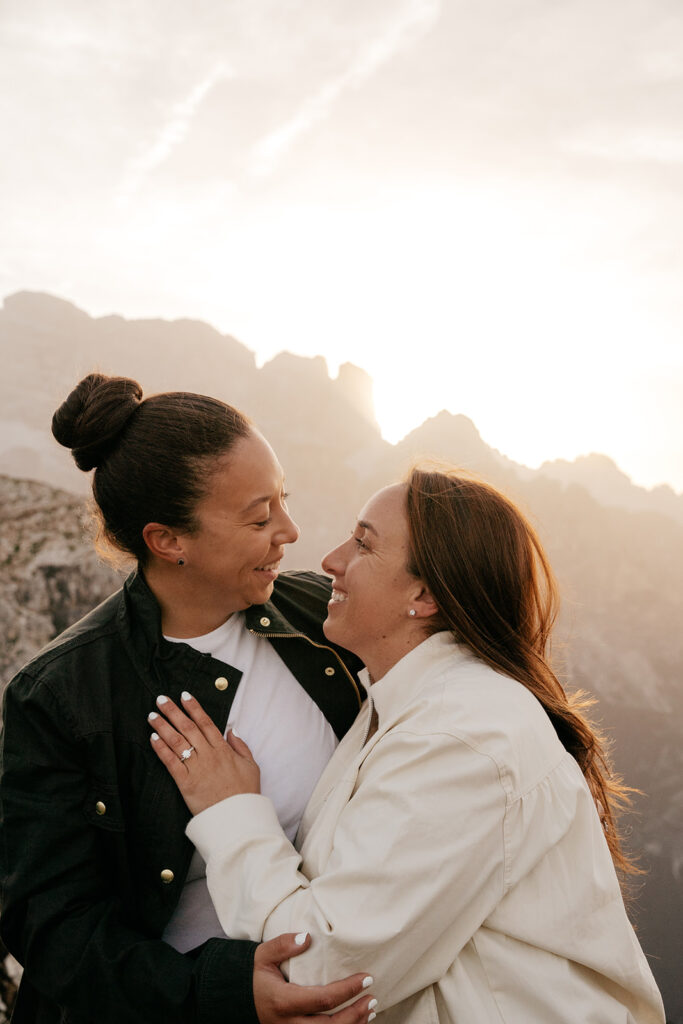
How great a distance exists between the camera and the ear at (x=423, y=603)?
2.43 meters

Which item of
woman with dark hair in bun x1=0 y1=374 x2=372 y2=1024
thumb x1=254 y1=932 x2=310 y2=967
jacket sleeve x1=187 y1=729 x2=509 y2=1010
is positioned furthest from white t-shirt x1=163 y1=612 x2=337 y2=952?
thumb x1=254 y1=932 x2=310 y2=967

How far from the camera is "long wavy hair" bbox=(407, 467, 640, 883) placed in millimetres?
2336

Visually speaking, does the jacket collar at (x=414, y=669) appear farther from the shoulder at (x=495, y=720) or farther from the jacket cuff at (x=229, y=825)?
the jacket cuff at (x=229, y=825)

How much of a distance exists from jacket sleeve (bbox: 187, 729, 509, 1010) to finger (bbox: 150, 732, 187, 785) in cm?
37

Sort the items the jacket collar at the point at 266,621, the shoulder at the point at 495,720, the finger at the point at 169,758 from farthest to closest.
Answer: the jacket collar at the point at 266,621 → the finger at the point at 169,758 → the shoulder at the point at 495,720

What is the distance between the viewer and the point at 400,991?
5.85 feet

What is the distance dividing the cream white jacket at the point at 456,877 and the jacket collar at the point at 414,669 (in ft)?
0.59

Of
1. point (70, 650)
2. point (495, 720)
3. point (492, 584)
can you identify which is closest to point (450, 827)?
point (495, 720)

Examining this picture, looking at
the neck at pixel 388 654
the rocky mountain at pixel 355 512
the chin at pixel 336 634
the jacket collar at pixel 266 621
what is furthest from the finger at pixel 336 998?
the rocky mountain at pixel 355 512

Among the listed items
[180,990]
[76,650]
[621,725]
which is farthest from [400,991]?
[621,725]

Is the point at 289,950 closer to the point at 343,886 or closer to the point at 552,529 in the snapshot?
the point at 343,886

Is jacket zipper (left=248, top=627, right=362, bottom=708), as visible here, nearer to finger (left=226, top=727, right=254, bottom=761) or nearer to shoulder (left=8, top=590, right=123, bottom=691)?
finger (left=226, top=727, right=254, bottom=761)

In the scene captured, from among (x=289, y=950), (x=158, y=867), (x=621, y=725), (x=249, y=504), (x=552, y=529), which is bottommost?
(x=621, y=725)

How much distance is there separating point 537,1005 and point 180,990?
1038mm
